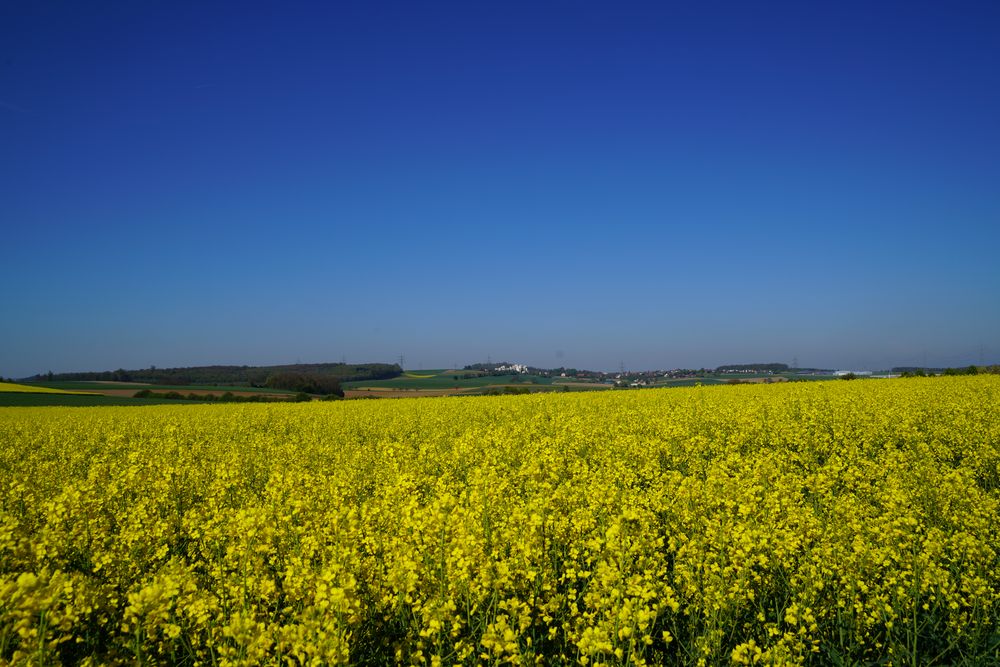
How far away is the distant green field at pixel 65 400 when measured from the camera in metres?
40.4

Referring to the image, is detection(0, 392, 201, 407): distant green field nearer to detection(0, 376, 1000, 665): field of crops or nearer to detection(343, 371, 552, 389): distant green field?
detection(343, 371, 552, 389): distant green field

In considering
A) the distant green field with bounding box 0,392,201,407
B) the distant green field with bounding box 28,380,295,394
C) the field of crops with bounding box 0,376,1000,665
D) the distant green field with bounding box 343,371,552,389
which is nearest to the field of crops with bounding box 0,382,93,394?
the distant green field with bounding box 28,380,295,394

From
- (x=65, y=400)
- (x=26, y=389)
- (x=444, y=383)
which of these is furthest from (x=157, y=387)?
(x=444, y=383)

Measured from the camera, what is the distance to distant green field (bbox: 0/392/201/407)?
4038cm

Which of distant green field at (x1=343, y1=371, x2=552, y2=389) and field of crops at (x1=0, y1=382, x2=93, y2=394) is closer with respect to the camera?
field of crops at (x1=0, y1=382, x2=93, y2=394)

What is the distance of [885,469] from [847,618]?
158 inches

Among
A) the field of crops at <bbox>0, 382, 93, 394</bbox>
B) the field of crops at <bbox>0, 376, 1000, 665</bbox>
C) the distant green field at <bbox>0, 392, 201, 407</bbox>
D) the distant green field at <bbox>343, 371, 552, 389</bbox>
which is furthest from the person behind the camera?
the distant green field at <bbox>343, 371, 552, 389</bbox>

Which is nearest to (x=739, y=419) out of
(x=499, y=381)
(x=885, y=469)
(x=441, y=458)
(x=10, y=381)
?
(x=885, y=469)

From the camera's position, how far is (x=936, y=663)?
4.18 metres

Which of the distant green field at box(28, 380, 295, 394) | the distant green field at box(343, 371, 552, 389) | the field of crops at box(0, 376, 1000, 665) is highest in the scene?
the field of crops at box(0, 376, 1000, 665)

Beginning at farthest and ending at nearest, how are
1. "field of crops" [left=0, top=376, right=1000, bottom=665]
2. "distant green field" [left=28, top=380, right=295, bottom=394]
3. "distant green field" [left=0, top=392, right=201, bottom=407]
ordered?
1. "distant green field" [left=28, top=380, right=295, bottom=394]
2. "distant green field" [left=0, top=392, right=201, bottom=407]
3. "field of crops" [left=0, top=376, right=1000, bottom=665]

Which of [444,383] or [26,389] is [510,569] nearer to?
[26,389]

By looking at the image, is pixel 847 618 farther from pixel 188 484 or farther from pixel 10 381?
pixel 10 381

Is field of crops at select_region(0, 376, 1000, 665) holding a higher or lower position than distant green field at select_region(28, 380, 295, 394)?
higher
